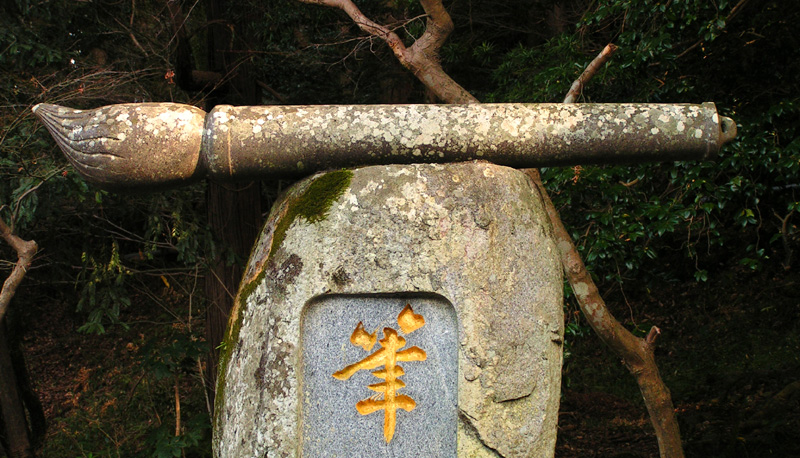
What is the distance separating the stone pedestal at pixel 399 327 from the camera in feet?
7.03

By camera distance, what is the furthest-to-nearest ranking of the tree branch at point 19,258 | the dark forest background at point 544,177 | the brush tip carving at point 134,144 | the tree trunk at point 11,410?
the tree trunk at point 11,410
the dark forest background at point 544,177
the tree branch at point 19,258
the brush tip carving at point 134,144

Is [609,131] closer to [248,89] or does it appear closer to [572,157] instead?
[572,157]

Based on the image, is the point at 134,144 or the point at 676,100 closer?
the point at 134,144

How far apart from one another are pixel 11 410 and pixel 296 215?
15.8ft

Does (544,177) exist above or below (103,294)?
above

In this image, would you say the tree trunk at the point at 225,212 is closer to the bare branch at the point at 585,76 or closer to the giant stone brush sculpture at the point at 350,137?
the bare branch at the point at 585,76

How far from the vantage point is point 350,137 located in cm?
224

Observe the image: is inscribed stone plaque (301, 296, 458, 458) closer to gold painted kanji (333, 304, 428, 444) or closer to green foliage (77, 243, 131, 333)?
gold painted kanji (333, 304, 428, 444)

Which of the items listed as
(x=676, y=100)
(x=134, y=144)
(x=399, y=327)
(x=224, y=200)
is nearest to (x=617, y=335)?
(x=676, y=100)

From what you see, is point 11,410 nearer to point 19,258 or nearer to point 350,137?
point 19,258

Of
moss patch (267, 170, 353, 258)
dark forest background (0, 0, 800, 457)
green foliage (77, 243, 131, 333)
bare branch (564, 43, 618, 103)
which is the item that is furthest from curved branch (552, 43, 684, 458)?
green foliage (77, 243, 131, 333)

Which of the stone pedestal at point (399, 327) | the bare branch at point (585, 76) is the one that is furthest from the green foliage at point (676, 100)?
the stone pedestal at point (399, 327)

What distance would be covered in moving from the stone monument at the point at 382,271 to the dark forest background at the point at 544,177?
161 centimetres

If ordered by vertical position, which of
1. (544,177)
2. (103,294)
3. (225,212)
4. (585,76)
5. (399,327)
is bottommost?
(399,327)
